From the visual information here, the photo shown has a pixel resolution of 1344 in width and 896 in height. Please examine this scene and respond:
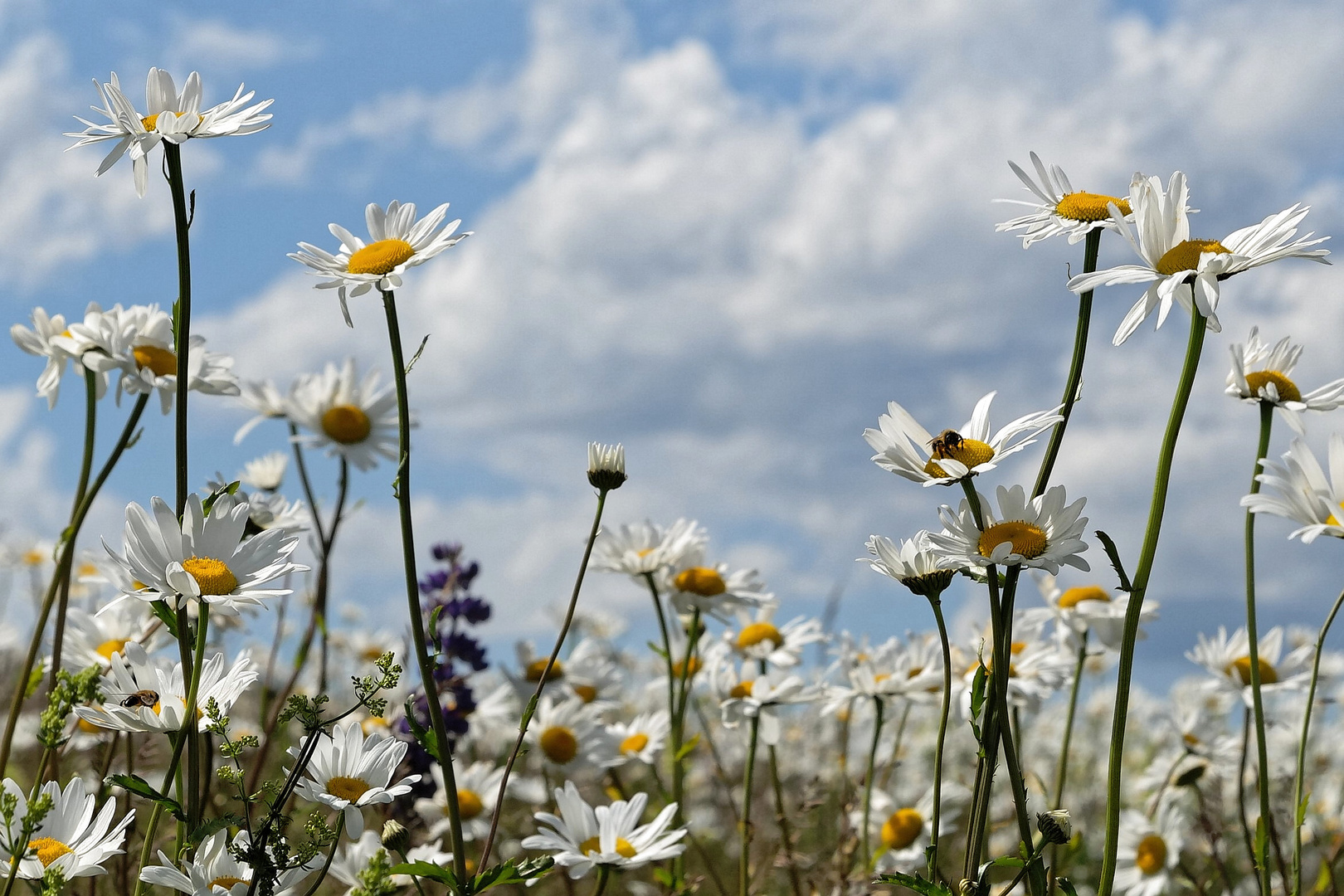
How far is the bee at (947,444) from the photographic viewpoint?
2.15 m

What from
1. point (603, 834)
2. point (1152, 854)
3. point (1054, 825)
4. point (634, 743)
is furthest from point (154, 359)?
point (1152, 854)

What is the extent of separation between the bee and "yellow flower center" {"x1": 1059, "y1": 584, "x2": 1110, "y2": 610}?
1905 mm

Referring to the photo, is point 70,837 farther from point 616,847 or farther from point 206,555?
point 616,847

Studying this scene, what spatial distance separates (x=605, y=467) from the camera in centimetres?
261

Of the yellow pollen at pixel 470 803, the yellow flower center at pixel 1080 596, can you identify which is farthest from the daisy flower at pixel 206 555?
the yellow flower center at pixel 1080 596

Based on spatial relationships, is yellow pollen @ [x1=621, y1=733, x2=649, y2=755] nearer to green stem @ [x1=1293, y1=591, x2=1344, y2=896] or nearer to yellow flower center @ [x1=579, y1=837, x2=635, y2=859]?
yellow flower center @ [x1=579, y1=837, x2=635, y2=859]

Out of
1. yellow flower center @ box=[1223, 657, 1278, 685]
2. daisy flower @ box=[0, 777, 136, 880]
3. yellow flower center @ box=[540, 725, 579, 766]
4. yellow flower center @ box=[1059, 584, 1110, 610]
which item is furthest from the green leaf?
yellow flower center @ box=[1223, 657, 1278, 685]

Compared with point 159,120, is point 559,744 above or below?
below

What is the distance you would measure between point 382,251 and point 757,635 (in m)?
2.13

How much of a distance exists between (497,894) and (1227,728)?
3417 millimetres

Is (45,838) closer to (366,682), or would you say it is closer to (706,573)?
(366,682)

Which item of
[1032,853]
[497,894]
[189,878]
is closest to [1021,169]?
[1032,853]

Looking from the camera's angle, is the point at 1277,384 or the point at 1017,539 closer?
the point at 1017,539

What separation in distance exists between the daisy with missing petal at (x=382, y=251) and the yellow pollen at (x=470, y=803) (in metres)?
2.16
